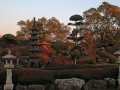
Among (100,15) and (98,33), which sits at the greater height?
(100,15)

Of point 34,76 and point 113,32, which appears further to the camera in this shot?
point 113,32

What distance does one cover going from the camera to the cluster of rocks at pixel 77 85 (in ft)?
49.5

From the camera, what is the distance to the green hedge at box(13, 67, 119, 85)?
1573cm

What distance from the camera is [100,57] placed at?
32219 mm

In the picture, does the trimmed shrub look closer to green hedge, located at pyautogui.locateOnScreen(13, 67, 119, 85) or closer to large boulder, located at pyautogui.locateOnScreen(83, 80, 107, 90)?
green hedge, located at pyautogui.locateOnScreen(13, 67, 119, 85)

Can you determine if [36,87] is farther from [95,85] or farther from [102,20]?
[102,20]

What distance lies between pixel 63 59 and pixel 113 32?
12.2 meters

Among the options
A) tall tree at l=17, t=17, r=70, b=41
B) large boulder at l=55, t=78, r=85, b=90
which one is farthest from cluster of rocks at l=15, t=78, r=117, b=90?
tall tree at l=17, t=17, r=70, b=41

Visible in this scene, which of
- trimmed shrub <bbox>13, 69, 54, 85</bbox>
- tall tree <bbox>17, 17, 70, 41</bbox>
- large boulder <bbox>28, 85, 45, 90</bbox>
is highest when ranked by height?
tall tree <bbox>17, 17, 70, 41</bbox>

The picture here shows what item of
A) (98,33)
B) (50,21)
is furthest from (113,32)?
(50,21)

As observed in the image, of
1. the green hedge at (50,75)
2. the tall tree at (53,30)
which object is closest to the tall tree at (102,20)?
the tall tree at (53,30)

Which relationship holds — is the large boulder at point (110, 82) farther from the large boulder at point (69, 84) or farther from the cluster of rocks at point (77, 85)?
the large boulder at point (69, 84)

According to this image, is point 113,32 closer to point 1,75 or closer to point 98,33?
point 98,33

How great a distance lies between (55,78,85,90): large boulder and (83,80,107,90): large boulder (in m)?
0.32
